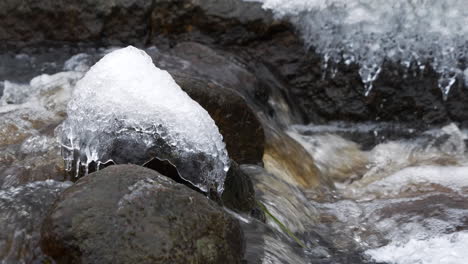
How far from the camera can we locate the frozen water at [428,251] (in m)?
3.41

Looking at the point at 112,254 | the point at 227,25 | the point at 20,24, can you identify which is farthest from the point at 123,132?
the point at 20,24

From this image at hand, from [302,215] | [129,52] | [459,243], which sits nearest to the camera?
[129,52]

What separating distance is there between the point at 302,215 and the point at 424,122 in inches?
123

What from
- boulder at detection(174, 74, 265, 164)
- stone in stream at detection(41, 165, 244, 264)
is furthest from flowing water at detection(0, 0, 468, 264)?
stone in stream at detection(41, 165, 244, 264)

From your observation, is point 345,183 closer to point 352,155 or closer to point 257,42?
point 352,155

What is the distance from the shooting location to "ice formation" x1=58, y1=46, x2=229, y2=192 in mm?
3010

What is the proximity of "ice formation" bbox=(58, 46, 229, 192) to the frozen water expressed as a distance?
1011 millimetres

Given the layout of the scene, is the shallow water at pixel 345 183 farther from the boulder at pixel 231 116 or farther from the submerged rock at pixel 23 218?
the submerged rock at pixel 23 218

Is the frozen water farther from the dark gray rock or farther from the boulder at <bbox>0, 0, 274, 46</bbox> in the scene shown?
the boulder at <bbox>0, 0, 274, 46</bbox>

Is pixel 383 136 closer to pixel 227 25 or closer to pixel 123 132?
pixel 227 25

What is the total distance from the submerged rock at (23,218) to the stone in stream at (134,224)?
0.15m

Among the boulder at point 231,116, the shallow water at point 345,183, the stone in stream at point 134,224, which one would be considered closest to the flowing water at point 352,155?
the shallow water at point 345,183

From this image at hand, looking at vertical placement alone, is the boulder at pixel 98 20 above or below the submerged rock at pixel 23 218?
above

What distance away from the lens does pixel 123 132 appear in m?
3.02
